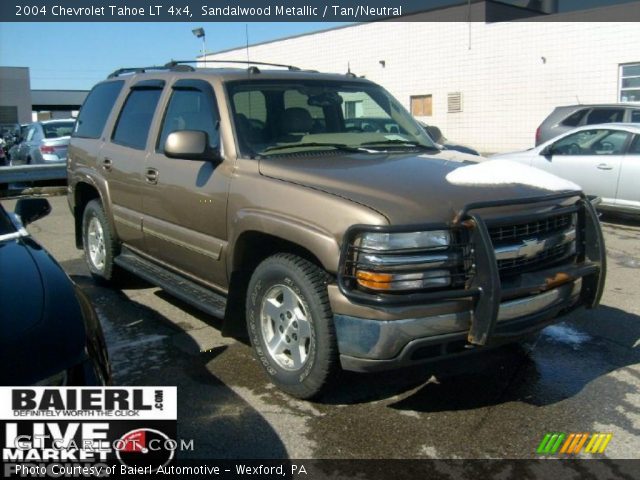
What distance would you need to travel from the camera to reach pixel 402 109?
519cm

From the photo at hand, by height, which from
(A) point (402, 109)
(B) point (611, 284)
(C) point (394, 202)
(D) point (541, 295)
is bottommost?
(B) point (611, 284)

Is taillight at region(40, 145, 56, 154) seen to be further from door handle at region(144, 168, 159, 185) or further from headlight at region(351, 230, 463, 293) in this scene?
headlight at region(351, 230, 463, 293)

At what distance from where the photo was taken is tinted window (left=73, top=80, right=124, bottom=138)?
6.04 m

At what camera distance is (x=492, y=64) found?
23.1m

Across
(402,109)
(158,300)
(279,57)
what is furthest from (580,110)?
(279,57)

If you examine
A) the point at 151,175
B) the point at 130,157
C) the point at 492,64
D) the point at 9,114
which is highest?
the point at 492,64

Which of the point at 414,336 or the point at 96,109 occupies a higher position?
the point at 96,109

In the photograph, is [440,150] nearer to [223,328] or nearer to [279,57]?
[223,328]

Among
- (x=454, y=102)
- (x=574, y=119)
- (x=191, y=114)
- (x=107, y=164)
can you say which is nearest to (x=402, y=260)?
(x=191, y=114)

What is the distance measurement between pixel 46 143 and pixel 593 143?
1171 centimetres

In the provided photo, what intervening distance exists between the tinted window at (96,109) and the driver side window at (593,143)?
22.9 ft

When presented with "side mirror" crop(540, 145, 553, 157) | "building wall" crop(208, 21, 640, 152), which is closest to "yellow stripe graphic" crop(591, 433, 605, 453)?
"side mirror" crop(540, 145, 553, 157)

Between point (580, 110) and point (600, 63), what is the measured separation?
909 cm

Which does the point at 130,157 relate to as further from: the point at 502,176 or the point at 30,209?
the point at 502,176
